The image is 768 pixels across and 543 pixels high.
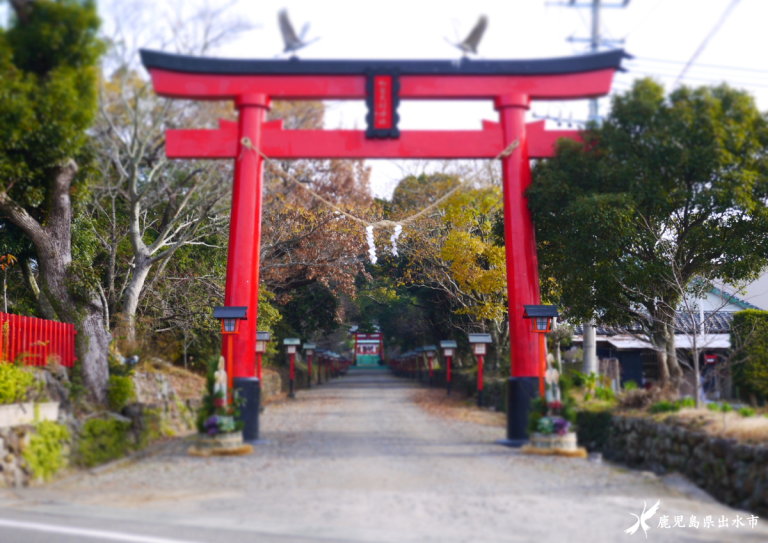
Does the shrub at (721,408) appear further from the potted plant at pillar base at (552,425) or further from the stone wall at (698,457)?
the potted plant at pillar base at (552,425)

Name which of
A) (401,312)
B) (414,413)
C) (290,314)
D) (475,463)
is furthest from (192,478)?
(401,312)

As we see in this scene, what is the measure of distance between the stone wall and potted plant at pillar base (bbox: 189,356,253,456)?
599 centimetres

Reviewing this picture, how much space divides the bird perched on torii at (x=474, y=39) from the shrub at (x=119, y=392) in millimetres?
9017

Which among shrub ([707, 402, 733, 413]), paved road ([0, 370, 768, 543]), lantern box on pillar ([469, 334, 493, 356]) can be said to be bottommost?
paved road ([0, 370, 768, 543])

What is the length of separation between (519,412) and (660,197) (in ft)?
15.2

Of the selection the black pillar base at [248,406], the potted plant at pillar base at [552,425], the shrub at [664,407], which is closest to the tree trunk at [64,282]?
the black pillar base at [248,406]

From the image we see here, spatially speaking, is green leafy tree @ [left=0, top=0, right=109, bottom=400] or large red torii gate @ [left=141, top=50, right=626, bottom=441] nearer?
green leafy tree @ [left=0, top=0, right=109, bottom=400]

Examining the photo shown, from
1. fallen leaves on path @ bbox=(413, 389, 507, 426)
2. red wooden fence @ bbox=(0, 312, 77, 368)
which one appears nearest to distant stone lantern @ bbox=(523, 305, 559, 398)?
fallen leaves on path @ bbox=(413, 389, 507, 426)

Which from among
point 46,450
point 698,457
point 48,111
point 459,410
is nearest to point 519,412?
point 698,457

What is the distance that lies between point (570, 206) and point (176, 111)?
820cm

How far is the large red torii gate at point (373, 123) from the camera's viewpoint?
12.0 m

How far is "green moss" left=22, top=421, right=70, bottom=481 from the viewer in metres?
8.73

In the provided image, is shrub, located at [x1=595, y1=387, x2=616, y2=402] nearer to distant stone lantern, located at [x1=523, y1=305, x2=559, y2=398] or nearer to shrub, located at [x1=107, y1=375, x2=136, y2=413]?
distant stone lantern, located at [x1=523, y1=305, x2=559, y2=398]

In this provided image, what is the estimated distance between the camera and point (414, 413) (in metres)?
17.0
